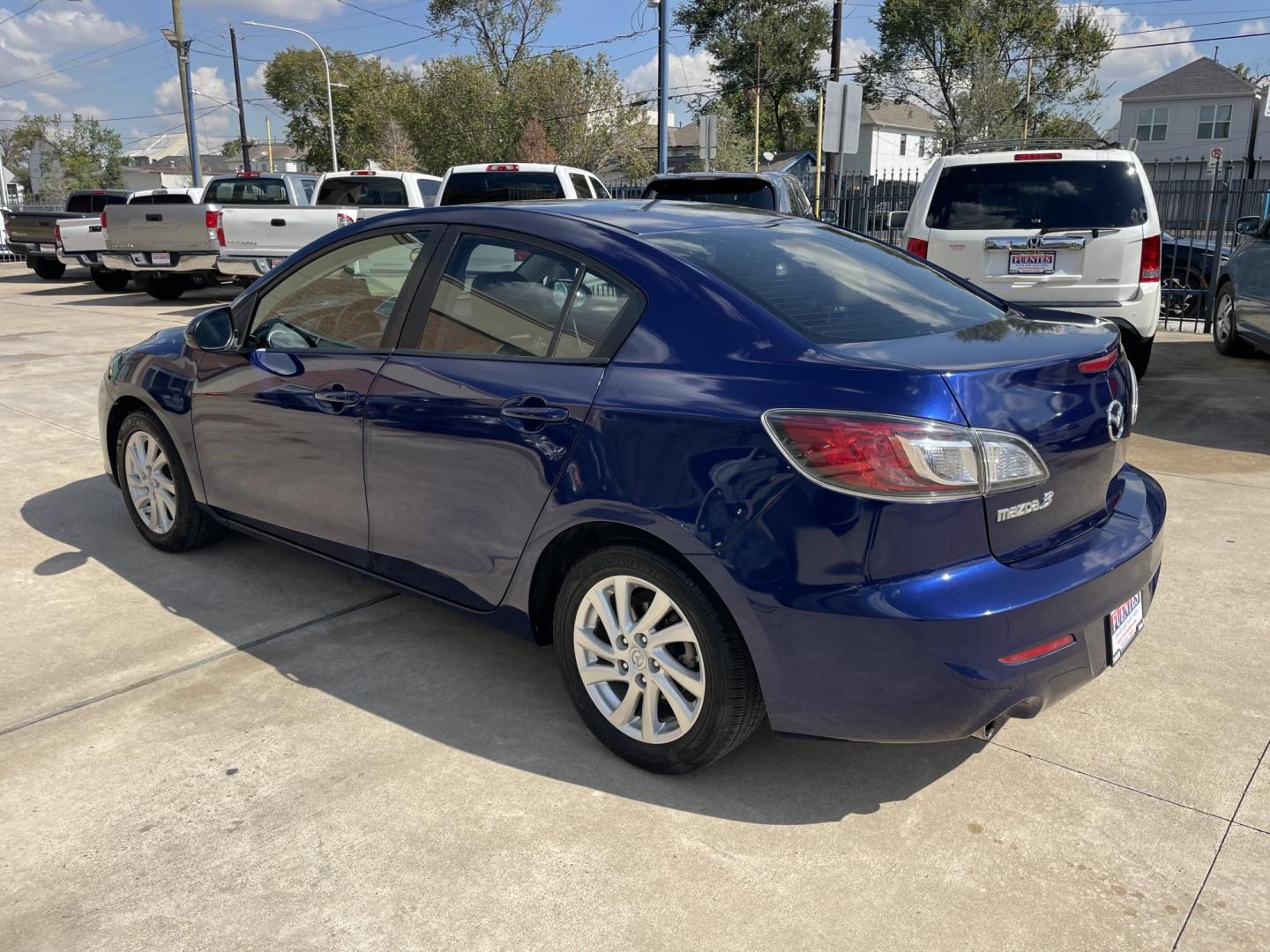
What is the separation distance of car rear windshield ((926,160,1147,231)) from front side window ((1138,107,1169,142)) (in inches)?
2075

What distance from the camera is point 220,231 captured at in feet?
47.6

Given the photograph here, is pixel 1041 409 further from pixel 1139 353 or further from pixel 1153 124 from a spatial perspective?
pixel 1153 124

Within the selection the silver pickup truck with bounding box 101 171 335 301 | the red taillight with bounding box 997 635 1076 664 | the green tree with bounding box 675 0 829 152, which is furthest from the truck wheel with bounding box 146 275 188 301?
the green tree with bounding box 675 0 829 152

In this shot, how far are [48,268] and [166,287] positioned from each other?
6.52 m

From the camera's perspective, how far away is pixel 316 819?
290 centimetres

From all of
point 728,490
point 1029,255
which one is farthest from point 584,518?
point 1029,255

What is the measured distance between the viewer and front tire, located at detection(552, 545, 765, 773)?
9.15 feet

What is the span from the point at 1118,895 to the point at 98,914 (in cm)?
249

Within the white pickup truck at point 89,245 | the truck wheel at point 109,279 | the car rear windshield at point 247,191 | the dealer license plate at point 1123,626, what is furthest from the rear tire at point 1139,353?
the truck wheel at point 109,279

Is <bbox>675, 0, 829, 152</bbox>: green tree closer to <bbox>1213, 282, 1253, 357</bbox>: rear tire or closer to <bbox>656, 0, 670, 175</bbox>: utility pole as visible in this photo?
<bbox>656, 0, 670, 175</bbox>: utility pole

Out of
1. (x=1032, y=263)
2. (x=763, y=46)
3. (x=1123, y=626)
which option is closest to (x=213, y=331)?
(x=1123, y=626)

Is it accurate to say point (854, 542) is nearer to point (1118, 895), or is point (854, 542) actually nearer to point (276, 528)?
point (1118, 895)

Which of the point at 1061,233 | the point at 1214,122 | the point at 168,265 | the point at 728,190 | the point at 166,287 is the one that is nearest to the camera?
the point at 1061,233

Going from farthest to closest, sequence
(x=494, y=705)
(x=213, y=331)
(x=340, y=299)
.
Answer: (x=213, y=331), (x=340, y=299), (x=494, y=705)
